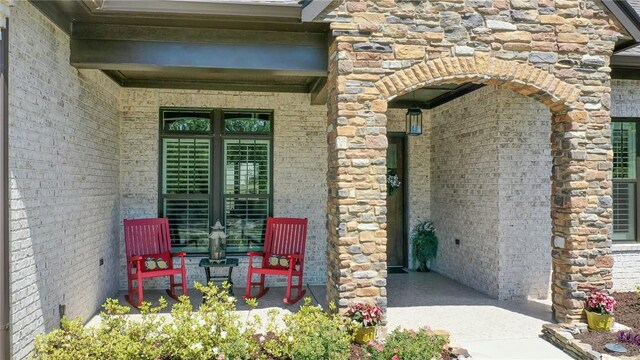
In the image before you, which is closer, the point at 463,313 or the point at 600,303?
the point at 600,303

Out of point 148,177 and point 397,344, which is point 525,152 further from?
point 148,177

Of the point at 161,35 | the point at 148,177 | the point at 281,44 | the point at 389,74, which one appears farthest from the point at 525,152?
the point at 148,177

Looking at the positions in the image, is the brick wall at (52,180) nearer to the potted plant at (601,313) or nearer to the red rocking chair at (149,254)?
the red rocking chair at (149,254)

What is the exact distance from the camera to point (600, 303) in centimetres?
457

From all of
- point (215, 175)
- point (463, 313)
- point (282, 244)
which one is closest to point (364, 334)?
point (463, 313)


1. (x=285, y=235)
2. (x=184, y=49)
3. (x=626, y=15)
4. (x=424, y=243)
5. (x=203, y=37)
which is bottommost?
(x=424, y=243)

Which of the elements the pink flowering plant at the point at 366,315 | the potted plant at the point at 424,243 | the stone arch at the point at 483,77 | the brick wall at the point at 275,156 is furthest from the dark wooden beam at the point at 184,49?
the potted plant at the point at 424,243

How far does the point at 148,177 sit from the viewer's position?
657cm

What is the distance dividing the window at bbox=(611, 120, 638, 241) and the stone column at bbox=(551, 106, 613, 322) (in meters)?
1.92

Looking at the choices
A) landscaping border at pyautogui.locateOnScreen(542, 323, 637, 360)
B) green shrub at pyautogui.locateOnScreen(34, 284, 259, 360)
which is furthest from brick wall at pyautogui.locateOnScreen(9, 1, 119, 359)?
landscaping border at pyautogui.locateOnScreen(542, 323, 637, 360)

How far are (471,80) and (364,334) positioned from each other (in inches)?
110

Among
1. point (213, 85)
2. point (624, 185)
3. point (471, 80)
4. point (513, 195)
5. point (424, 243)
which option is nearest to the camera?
point (471, 80)

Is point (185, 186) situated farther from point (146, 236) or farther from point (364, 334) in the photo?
point (364, 334)

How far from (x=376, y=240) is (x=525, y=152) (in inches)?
113
